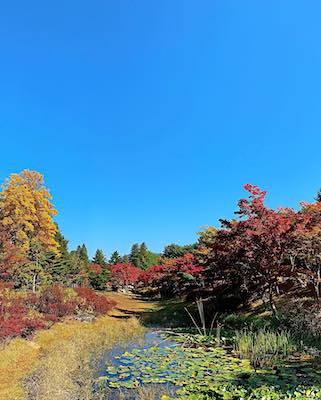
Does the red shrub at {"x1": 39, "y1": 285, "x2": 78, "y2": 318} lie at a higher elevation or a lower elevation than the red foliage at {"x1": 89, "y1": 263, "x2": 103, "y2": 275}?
lower

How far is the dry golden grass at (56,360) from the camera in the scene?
5.80m

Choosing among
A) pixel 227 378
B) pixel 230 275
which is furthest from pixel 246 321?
pixel 227 378

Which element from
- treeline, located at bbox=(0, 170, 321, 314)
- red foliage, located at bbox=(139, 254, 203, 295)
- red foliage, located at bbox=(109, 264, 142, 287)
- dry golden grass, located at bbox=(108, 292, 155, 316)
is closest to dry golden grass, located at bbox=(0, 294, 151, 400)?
treeline, located at bbox=(0, 170, 321, 314)

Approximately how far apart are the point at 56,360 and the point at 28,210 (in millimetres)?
15255

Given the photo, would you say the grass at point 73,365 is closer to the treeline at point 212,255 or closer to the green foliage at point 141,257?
the treeline at point 212,255

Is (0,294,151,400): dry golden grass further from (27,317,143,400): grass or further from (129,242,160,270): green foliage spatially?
(129,242,160,270): green foliage

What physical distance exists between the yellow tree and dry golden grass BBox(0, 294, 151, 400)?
31.4ft

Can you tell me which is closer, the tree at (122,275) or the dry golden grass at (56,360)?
the dry golden grass at (56,360)

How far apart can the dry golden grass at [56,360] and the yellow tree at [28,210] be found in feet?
31.4

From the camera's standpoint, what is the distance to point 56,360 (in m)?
7.79

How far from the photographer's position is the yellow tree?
20.5 m

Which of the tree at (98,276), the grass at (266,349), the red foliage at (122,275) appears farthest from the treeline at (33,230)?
the grass at (266,349)

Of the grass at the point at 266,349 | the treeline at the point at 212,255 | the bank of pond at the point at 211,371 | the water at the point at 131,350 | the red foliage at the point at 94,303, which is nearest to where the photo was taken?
the bank of pond at the point at 211,371

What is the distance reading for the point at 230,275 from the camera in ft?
48.2
